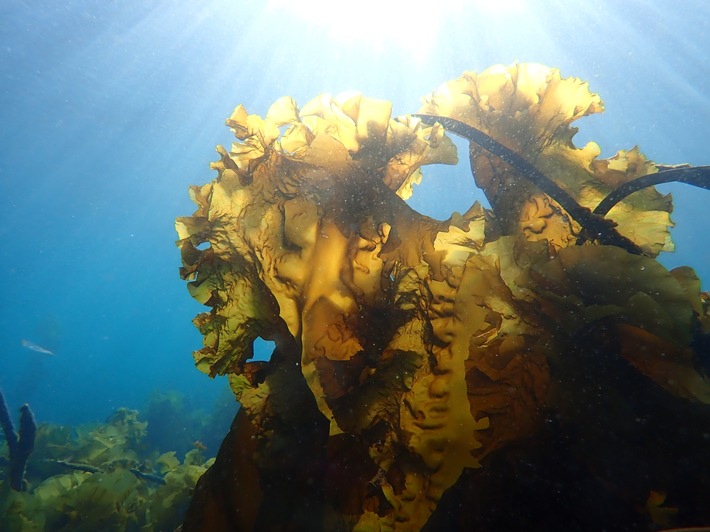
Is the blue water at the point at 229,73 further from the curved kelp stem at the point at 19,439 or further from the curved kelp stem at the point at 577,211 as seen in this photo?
the curved kelp stem at the point at 577,211

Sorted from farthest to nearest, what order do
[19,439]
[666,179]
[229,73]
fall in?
[229,73], [19,439], [666,179]

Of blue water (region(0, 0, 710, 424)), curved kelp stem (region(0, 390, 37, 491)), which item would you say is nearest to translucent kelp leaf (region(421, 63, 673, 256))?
curved kelp stem (region(0, 390, 37, 491))

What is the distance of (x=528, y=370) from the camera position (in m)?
0.82

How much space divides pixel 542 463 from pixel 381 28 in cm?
2473

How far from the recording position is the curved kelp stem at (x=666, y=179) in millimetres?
791

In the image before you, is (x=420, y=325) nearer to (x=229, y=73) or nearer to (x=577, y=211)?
(x=577, y=211)

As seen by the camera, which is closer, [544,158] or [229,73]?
[544,158]

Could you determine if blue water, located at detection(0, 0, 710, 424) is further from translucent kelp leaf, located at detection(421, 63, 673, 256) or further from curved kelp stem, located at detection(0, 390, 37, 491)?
translucent kelp leaf, located at detection(421, 63, 673, 256)

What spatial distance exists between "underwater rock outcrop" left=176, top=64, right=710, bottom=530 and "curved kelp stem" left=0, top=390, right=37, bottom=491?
4.34m

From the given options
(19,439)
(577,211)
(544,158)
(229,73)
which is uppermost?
(229,73)

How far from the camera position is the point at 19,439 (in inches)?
158

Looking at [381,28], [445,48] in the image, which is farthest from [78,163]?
[445,48]

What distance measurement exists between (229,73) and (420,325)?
3144cm

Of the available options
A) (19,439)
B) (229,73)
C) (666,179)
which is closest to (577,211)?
(666,179)
